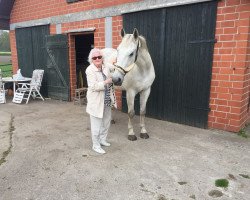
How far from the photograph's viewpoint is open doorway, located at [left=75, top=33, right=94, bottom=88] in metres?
8.91

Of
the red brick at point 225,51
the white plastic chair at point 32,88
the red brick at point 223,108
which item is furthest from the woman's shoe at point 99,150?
the white plastic chair at point 32,88

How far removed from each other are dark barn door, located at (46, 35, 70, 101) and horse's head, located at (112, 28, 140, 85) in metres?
4.31

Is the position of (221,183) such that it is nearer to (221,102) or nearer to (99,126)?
(99,126)

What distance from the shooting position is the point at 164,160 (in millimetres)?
3525

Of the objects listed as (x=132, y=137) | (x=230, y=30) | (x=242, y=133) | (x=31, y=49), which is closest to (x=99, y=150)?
(x=132, y=137)

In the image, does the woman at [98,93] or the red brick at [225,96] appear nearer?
the woman at [98,93]

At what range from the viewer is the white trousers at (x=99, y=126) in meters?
3.61

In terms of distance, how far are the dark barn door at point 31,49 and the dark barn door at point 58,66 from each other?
47 cm

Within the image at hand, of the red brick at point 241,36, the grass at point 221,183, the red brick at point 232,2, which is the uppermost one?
the red brick at point 232,2

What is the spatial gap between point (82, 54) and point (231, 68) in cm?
636

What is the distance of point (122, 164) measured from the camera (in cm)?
341

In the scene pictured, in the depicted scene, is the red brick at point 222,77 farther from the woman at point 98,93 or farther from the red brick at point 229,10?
the woman at point 98,93

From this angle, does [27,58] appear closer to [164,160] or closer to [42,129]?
[42,129]

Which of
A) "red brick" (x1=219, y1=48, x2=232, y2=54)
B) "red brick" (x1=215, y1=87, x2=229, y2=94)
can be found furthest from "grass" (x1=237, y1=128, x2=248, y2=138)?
"red brick" (x1=219, y1=48, x2=232, y2=54)
